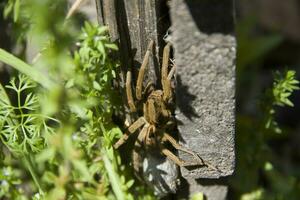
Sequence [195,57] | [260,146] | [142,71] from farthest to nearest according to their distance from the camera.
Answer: [260,146] → [142,71] → [195,57]

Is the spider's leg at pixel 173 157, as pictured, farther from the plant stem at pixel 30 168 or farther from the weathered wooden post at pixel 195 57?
the plant stem at pixel 30 168

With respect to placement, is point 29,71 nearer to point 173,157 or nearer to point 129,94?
point 129,94

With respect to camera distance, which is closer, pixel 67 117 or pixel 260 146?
pixel 67 117

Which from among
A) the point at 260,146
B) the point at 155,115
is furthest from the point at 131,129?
the point at 260,146

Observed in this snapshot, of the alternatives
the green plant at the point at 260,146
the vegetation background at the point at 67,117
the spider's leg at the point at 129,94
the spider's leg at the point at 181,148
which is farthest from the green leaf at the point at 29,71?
the green plant at the point at 260,146

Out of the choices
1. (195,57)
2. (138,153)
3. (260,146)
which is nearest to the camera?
(195,57)

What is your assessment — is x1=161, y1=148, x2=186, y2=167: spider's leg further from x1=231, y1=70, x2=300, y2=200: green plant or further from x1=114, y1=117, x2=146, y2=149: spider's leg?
x1=231, y1=70, x2=300, y2=200: green plant

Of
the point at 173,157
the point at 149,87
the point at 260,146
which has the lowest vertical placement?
the point at 260,146
